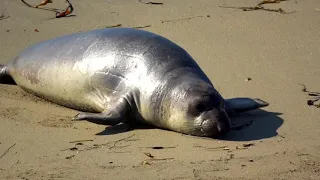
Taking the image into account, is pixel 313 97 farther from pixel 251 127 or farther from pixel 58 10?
pixel 58 10

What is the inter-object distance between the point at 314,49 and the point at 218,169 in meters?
2.80

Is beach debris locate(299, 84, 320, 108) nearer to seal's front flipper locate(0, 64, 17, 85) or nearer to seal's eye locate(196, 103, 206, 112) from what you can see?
seal's eye locate(196, 103, 206, 112)

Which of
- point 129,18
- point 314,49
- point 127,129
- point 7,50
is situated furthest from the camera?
point 129,18

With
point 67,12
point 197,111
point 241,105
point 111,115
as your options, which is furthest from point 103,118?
point 67,12

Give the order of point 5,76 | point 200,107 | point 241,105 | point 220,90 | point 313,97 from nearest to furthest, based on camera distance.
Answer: point 200,107 < point 241,105 < point 313,97 < point 220,90 < point 5,76

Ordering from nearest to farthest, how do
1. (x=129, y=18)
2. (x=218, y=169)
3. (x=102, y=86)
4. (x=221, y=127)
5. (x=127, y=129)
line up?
(x=218, y=169), (x=221, y=127), (x=127, y=129), (x=102, y=86), (x=129, y=18)

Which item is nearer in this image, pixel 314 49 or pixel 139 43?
pixel 139 43

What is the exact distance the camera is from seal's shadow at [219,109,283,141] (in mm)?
4625

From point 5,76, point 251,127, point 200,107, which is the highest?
point 200,107

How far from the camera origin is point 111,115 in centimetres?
502

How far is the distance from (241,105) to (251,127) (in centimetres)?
30

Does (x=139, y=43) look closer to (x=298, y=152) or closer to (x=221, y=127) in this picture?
(x=221, y=127)

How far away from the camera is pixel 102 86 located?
5340 millimetres

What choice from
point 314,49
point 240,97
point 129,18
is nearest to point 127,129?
point 240,97
